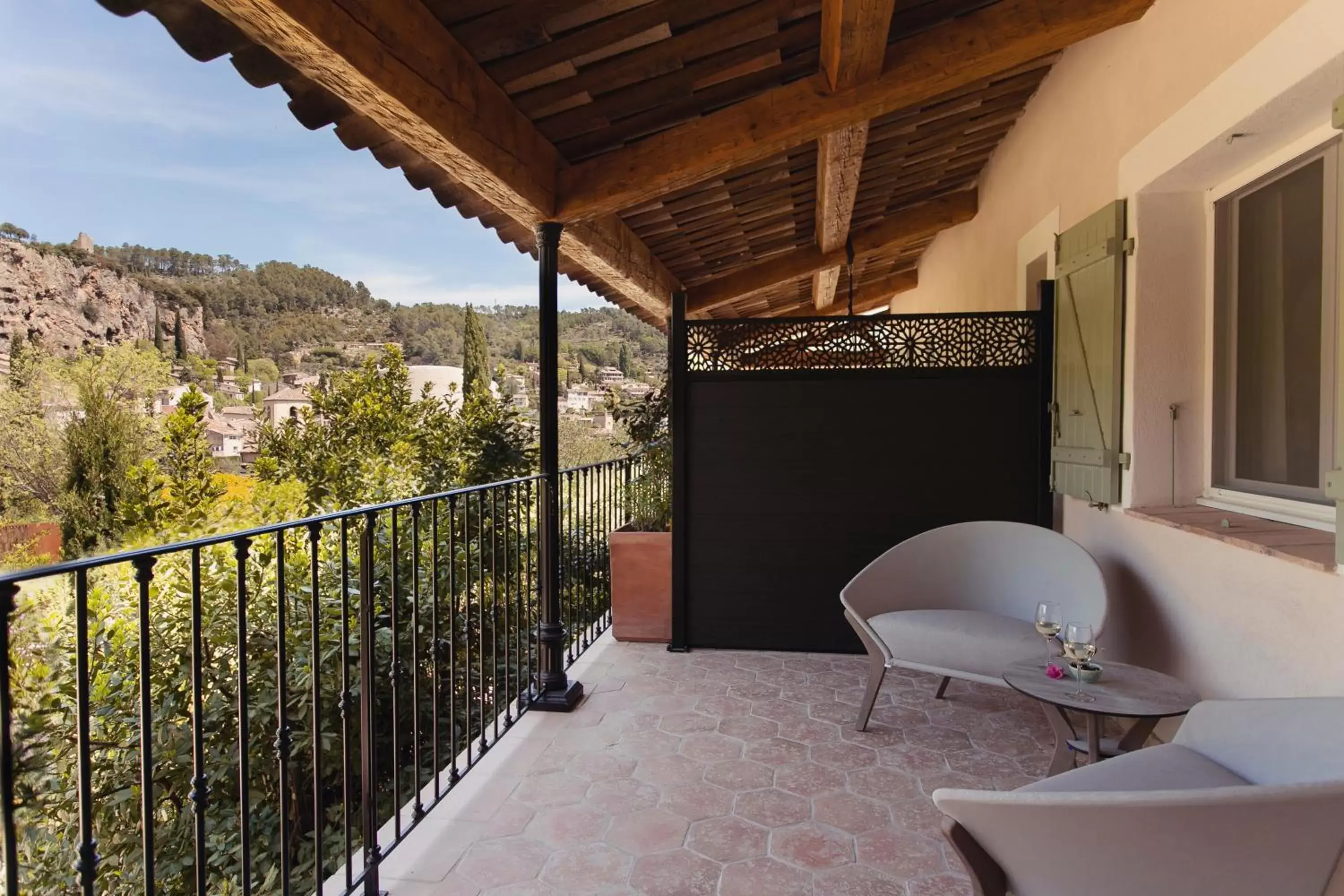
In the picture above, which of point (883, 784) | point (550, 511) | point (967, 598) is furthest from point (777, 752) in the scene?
point (550, 511)

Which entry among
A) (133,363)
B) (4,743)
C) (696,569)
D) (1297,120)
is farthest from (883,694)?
(133,363)

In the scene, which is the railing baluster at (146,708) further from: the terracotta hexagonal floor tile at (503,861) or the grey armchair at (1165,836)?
the grey armchair at (1165,836)

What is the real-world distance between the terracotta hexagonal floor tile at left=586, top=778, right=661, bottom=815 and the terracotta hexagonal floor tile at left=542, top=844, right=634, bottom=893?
0.20 m

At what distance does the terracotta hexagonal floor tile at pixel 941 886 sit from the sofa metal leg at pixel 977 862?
0.58 meters

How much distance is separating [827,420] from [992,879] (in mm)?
2530

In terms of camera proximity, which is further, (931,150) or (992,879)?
(931,150)

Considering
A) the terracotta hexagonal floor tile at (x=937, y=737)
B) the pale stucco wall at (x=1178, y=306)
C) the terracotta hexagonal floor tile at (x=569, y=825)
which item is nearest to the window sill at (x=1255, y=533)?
the pale stucco wall at (x=1178, y=306)

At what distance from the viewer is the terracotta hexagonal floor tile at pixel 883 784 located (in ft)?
7.55

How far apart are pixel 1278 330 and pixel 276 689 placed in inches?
137

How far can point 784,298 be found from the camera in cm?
869

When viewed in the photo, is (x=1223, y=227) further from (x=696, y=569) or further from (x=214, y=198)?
(x=214, y=198)

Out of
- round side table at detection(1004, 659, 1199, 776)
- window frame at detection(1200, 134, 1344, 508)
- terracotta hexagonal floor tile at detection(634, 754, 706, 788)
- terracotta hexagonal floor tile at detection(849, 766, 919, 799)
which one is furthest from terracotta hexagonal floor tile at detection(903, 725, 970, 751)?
→ window frame at detection(1200, 134, 1344, 508)

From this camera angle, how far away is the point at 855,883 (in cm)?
186

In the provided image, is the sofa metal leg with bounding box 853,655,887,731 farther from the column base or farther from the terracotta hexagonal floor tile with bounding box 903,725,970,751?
the column base
